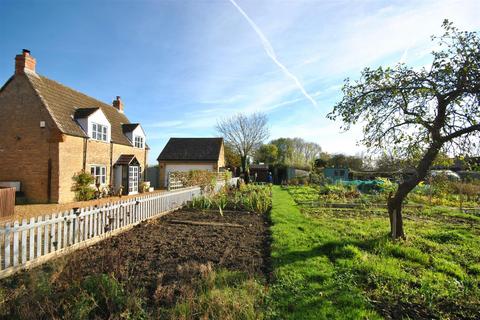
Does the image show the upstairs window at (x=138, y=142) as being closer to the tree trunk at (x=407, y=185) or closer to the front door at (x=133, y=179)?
the front door at (x=133, y=179)

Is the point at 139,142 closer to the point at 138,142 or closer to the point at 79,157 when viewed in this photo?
the point at 138,142

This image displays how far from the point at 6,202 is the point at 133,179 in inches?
404

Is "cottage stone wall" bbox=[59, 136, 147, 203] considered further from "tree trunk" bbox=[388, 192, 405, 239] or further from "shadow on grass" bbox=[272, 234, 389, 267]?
"tree trunk" bbox=[388, 192, 405, 239]

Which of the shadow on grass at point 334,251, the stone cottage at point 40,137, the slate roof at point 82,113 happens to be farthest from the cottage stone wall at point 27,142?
the shadow on grass at point 334,251

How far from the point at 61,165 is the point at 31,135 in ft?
8.21

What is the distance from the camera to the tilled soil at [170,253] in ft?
13.9

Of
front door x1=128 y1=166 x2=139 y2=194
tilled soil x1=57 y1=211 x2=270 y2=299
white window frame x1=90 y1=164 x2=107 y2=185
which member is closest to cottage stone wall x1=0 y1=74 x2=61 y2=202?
white window frame x1=90 y1=164 x2=107 y2=185

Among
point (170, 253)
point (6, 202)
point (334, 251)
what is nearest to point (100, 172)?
point (6, 202)

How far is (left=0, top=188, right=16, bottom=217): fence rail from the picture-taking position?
32.7 ft

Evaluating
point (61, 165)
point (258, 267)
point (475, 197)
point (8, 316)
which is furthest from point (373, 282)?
point (475, 197)

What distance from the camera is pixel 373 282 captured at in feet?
14.3

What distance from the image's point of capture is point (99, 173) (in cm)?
1767

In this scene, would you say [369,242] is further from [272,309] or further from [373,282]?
[272,309]

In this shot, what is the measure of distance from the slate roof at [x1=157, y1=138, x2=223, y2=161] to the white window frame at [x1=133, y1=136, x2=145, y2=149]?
5540 mm
